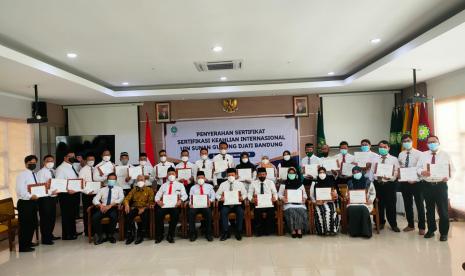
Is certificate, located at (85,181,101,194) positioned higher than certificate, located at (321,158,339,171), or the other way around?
certificate, located at (321,158,339,171)

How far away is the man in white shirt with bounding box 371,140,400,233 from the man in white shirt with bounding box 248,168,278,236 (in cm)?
186

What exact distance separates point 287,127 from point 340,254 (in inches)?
192

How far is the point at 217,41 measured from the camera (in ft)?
16.3

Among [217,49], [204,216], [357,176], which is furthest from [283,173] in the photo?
[217,49]

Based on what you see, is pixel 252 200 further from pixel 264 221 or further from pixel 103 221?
pixel 103 221

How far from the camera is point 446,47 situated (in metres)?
4.95

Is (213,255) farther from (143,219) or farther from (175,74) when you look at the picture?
(175,74)

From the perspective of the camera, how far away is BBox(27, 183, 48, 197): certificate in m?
5.84

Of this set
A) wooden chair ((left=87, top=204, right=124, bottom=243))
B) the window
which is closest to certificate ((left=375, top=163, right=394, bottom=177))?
wooden chair ((left=87, top=204, right=124, bottom=243))

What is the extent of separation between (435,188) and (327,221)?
1.71 metres

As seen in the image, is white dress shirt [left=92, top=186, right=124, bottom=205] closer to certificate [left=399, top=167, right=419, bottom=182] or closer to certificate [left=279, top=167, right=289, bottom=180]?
certificate [left=279, top=167, right=289, bottom=180]

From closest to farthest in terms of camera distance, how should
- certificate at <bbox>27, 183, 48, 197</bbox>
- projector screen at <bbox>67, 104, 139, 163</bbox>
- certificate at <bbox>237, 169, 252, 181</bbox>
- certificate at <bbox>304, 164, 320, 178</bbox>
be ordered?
certificate at <bbox>27, 183, 48, 197</bbox>, certificate at <bbox>304, 164, 320, 178</bbox>, certificate at <bbox>237, 169, 252, 181</bbox>, projector screen at <bbox>67, 104, 139, 163</bbox>

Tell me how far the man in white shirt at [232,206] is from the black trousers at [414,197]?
2745 millimetres

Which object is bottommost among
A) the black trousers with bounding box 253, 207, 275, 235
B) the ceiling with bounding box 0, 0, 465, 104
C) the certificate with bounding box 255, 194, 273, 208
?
Answer: the black trousers with bounding box 253, 207, 275, 235
